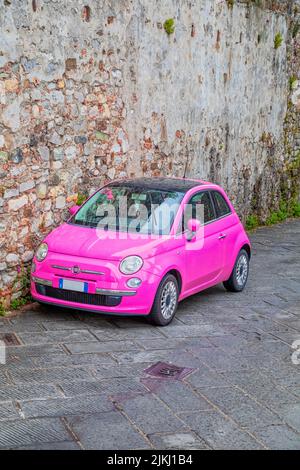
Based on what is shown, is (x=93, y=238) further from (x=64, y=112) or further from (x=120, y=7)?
(x=120, y=7)

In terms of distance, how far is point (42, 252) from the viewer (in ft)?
30.3

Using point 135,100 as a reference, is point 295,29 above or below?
above

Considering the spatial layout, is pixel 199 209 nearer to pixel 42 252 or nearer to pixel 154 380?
pixel 42 252

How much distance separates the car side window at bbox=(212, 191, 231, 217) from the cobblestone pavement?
3.88 feet

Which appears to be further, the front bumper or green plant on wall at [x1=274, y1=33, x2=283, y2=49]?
green plant on wall at [x1=274, y1=33, x2=283, y2=49]

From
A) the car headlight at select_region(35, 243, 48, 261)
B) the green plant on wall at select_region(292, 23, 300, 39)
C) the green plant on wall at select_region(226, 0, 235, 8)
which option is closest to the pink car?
the car headlight at select_region(35, 243, 48, 261)

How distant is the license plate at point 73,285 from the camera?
8.84 metres

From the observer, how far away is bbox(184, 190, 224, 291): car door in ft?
31.7

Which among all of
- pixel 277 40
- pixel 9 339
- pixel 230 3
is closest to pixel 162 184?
pixel 9 339

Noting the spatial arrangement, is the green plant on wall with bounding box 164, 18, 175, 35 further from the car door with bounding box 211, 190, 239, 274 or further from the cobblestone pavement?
the cobblestone pavement

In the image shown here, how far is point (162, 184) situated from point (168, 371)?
10.8 feet

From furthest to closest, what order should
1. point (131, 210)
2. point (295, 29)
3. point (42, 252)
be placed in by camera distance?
point (295, 29) < point (131, 210) < point (42, 252)

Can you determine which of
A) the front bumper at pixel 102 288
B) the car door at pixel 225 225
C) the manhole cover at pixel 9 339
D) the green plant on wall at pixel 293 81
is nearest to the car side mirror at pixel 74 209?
the front bumper at pixel 102 288

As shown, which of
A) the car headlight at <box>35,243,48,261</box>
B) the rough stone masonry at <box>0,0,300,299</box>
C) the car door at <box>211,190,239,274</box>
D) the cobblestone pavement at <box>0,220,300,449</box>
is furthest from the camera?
the car door at <box>211,190,239,274</box>
